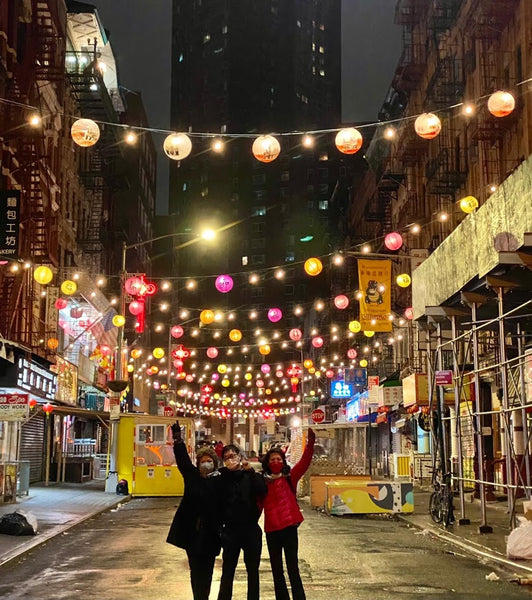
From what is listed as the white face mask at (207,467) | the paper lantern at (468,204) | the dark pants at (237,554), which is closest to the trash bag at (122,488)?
the paper lantern at (468,204)

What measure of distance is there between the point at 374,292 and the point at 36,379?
12.3 meters

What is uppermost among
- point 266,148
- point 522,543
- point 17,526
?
point 266,148

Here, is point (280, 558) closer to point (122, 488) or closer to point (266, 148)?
point (266, 148)

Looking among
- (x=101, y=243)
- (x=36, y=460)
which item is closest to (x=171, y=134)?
(x=36, y=460)

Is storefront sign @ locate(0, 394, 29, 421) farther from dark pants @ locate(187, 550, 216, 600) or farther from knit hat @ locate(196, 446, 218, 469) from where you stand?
dark pants @ locate(187, 550, 216, 600)

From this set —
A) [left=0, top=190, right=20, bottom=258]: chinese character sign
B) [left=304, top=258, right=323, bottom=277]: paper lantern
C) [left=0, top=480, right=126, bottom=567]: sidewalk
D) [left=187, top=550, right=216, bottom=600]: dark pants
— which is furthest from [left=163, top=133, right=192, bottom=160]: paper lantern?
[left=187, top=550, right=216, bottom=600]: dark pants

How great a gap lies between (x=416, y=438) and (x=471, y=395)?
14.7 meters

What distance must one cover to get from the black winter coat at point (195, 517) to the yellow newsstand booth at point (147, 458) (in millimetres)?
22514

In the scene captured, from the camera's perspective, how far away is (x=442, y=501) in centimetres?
1855

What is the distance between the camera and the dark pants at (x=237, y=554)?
8.09 metres

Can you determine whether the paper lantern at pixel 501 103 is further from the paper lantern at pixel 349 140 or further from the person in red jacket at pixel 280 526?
the person in red jacket at pixel 280 526

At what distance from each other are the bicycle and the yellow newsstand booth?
12979mm

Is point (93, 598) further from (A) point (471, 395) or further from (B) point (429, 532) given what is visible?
(A) point (471, 395)

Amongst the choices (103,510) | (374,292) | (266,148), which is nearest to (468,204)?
(374,292)
